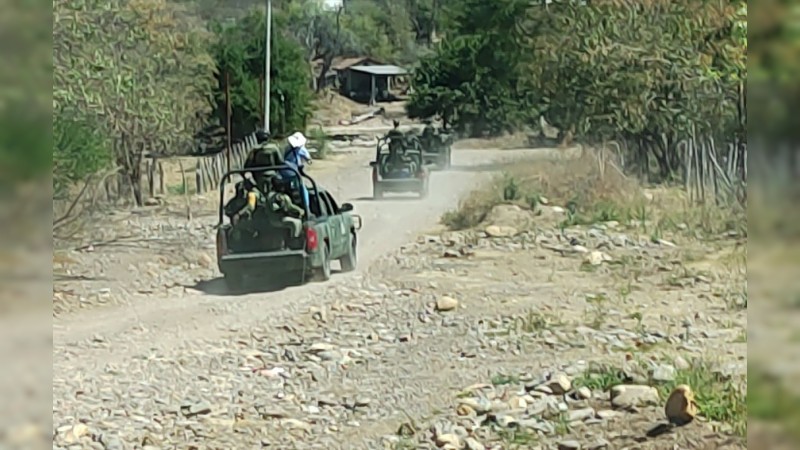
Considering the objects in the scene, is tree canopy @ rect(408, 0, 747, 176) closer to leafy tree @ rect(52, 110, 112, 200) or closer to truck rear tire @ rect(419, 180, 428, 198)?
truck rear tire @ rect(419, 180, 428, 198)

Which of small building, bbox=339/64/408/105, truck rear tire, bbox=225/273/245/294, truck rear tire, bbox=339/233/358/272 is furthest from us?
truck rear tire, bbox=339/233/358/272

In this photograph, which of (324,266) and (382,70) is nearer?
(382,70)

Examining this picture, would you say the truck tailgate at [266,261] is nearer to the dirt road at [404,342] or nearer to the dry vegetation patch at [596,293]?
the dirt road at [404,342]

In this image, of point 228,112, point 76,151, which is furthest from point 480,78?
point 76,151

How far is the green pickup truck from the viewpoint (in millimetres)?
3420

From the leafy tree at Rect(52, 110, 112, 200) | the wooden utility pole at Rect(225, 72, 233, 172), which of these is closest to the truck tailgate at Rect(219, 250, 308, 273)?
the wooden utility pole at Rect(225, 72, 233, 172)

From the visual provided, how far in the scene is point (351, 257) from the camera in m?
3.62

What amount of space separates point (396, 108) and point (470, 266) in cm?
59

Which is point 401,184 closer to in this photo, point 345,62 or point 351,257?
point 351,257

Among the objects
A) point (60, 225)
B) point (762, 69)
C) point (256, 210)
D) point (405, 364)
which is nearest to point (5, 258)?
point (60, 225)

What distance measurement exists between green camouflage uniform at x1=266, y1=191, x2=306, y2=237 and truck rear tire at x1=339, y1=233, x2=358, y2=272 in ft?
0.72

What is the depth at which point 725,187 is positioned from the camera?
3.24 metres

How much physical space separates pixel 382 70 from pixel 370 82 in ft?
0.27

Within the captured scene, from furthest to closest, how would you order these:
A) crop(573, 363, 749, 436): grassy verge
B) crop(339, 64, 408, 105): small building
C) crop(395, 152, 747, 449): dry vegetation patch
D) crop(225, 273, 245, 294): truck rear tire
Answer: crop(225, 273, 245, 294): truck rear tire
crop(339, 64, 408, 105): small building
crop(395, 152, 747, 449): dry vegetation patch
crop(573, 363, 749, 436): grassy verge
